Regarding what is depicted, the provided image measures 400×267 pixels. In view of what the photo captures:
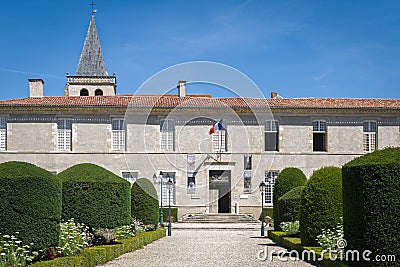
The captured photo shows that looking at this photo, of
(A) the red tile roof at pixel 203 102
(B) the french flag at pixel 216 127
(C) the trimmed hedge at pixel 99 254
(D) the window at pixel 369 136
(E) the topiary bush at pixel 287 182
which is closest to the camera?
(C) the trimmed hedge at pixel 99 254

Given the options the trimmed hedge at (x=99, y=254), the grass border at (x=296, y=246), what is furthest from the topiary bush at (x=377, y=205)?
the trimmed hedge at (x=99, y=254)

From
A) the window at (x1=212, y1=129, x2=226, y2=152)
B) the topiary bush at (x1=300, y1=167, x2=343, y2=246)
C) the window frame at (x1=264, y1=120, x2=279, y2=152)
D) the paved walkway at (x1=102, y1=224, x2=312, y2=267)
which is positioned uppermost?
the window frame at (x1=264, y1=120, x2=279, y2=152)

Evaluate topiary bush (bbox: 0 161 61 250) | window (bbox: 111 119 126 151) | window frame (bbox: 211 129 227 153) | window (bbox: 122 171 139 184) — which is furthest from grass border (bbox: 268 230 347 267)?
window (bbox: 111 119 126 151)

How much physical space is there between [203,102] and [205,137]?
1617mm

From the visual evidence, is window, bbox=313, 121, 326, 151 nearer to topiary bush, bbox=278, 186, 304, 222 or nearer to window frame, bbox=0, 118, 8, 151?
topiary bush, bbox=278, 186, 304, 222

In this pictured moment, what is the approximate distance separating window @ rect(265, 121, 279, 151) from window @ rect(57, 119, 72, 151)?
894cm

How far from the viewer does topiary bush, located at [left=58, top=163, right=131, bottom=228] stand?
11359 millimetres

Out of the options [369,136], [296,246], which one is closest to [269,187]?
[369,136]

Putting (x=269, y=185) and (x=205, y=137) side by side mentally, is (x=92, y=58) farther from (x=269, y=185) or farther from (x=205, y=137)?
(x=269, y=185)

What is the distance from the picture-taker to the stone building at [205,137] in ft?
90.8

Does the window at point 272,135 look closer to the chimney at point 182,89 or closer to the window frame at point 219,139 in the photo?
the window frame at point 219,139

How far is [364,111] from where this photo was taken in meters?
28.2

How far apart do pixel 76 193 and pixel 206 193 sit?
17.7m

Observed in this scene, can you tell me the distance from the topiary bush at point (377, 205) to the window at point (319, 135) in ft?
70.8
